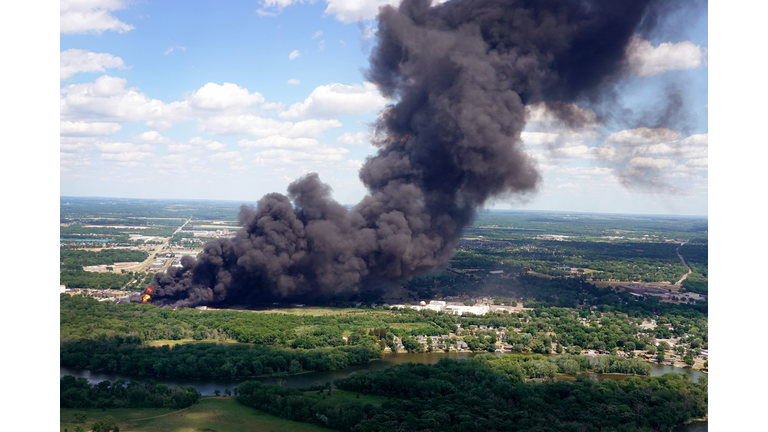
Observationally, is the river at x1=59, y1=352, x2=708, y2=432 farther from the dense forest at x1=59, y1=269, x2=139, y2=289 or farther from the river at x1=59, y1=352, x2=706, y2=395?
the dense forest at x1=59, y1=269, x2=139, y2=289

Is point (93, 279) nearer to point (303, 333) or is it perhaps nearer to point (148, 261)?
point (148, 261)

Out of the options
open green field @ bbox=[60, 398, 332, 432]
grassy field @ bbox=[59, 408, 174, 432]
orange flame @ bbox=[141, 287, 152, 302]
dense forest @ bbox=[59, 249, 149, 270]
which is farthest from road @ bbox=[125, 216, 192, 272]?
open green field @ bbox=[60, 398, 332, 432]

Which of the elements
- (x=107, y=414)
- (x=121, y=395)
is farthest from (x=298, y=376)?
(x=107, y=414)

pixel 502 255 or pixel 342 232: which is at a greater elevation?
pixel 342 232

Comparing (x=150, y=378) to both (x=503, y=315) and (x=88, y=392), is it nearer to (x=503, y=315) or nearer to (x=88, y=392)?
(x=88, y=392)

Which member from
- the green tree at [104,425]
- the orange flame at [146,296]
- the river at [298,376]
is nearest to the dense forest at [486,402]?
the river at [298,376]

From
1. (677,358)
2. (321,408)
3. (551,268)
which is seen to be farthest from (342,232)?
(551,268)
